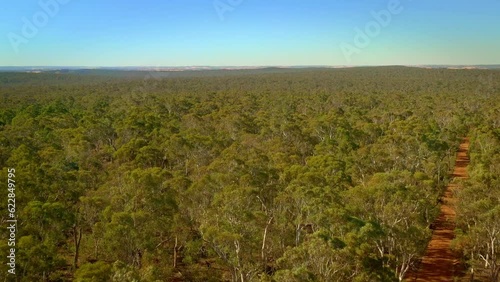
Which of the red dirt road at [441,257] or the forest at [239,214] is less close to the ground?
the forest at [239,214]

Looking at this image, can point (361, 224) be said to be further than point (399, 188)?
No

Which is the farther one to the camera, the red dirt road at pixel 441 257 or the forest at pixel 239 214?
the red dirt road at pixel 441 257

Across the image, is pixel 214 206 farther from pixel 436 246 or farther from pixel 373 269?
pixel 436 246

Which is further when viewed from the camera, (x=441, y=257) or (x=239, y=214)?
(x=441, y=257)

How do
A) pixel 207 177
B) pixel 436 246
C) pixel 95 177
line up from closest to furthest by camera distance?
pixel 207 177 < pixel 436 246 < pixel 95 177

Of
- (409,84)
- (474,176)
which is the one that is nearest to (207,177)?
(474,176)

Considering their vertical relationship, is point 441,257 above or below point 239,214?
below

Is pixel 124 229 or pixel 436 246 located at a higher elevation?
pixel 124 229

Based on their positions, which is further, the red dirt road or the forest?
the red dirt road

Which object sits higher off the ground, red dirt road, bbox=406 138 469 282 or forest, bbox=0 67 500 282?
forest, bbox=0 67 500 282

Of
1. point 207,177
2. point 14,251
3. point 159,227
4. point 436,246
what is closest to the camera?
point 14,251
